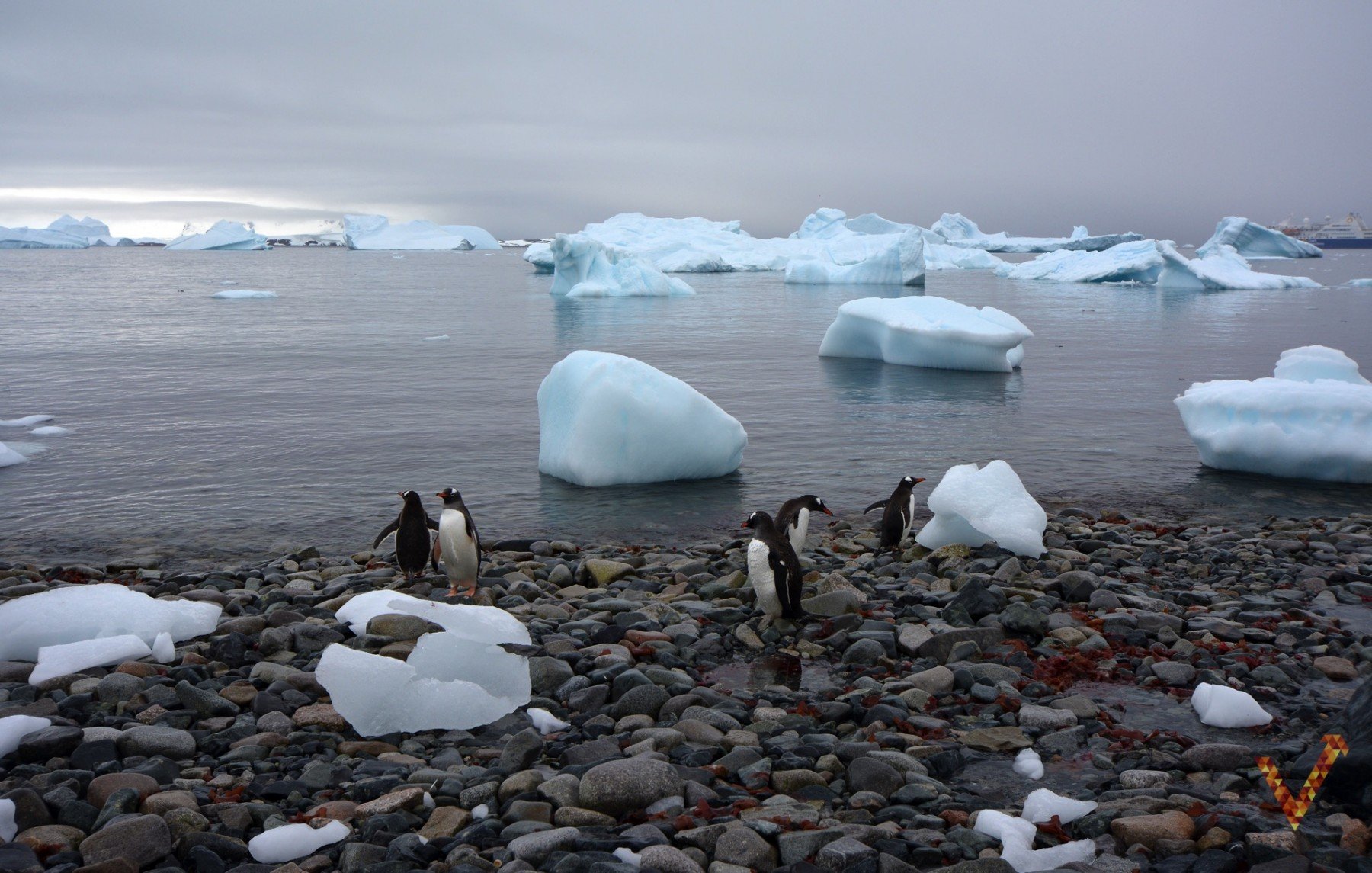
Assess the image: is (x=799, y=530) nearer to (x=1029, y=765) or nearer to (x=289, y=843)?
(x=1029, y=765)

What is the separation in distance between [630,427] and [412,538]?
157 inches

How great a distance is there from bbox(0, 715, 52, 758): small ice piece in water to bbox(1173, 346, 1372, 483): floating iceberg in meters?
11.4

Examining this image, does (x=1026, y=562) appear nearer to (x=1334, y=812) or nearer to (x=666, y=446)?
(x=1334, y=812)

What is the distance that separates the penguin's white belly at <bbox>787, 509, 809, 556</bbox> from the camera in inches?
304

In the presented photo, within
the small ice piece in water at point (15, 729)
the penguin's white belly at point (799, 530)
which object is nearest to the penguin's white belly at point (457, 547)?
the penguin's white belly at point (799, 530)

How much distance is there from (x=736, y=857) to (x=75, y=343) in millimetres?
27639

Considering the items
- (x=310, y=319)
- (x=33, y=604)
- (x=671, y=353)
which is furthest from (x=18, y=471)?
(x=310, y=319)

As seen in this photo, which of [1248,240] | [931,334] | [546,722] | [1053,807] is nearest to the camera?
[1053,807]

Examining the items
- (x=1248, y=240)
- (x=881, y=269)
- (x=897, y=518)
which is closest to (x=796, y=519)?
(x=897, y=518)

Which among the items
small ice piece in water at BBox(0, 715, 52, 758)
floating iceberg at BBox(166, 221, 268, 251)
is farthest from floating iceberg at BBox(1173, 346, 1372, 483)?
floating iceberg at BBox(166, 221, 268, 251)

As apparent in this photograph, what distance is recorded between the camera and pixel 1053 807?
3.81m

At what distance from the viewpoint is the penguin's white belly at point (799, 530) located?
25.3ft

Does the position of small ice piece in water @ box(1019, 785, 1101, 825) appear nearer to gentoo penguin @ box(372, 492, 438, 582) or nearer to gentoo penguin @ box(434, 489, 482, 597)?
gentoo penguin @ box(434, 489, 482, 597)

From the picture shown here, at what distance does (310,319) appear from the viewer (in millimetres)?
33719
